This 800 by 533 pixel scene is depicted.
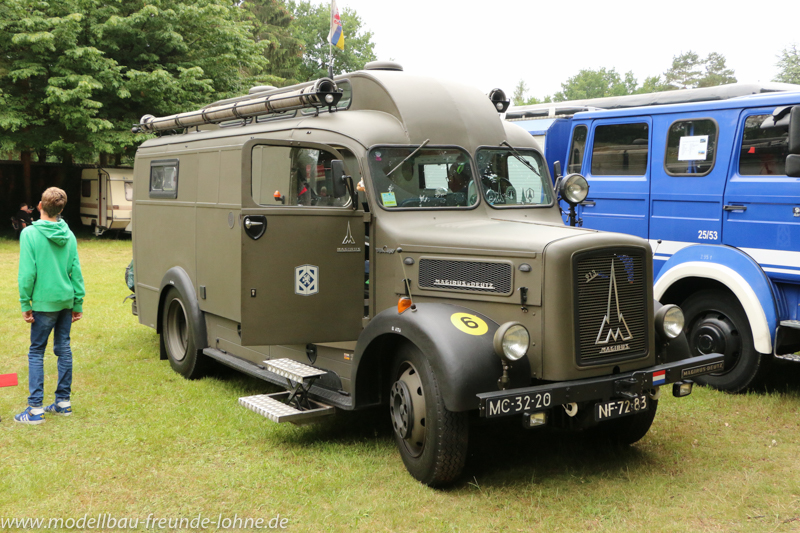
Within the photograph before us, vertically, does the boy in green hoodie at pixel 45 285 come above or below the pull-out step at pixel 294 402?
above

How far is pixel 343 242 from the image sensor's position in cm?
578

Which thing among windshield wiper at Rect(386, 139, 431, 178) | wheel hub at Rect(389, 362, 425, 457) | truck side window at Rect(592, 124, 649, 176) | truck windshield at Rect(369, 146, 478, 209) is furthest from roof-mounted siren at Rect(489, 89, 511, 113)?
wheel hub at Rect(389, 362, 425, 457)

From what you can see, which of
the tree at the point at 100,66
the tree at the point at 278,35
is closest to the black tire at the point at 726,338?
the tree at the point at 100,66

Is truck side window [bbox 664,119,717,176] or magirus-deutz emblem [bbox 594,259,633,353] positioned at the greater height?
truck side window [bbox 664,119,717,176]

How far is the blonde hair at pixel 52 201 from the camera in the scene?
20.3 feet

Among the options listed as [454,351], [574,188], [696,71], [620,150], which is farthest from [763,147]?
[696,71]

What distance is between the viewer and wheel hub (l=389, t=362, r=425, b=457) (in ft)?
16.2

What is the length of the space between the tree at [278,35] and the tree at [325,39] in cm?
902

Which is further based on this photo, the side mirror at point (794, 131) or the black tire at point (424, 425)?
the side mirror at point (794, 131)

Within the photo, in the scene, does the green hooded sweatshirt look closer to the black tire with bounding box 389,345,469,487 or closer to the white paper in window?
the black tire with bounding box 389,345,469,487

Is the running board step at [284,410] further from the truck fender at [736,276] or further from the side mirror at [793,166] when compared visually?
the side mirror at [793,166]

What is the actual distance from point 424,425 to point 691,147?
4.52 meters

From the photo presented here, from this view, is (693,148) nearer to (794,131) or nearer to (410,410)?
(794,131)

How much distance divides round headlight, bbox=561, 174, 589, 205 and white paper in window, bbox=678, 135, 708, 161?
5.75ft
